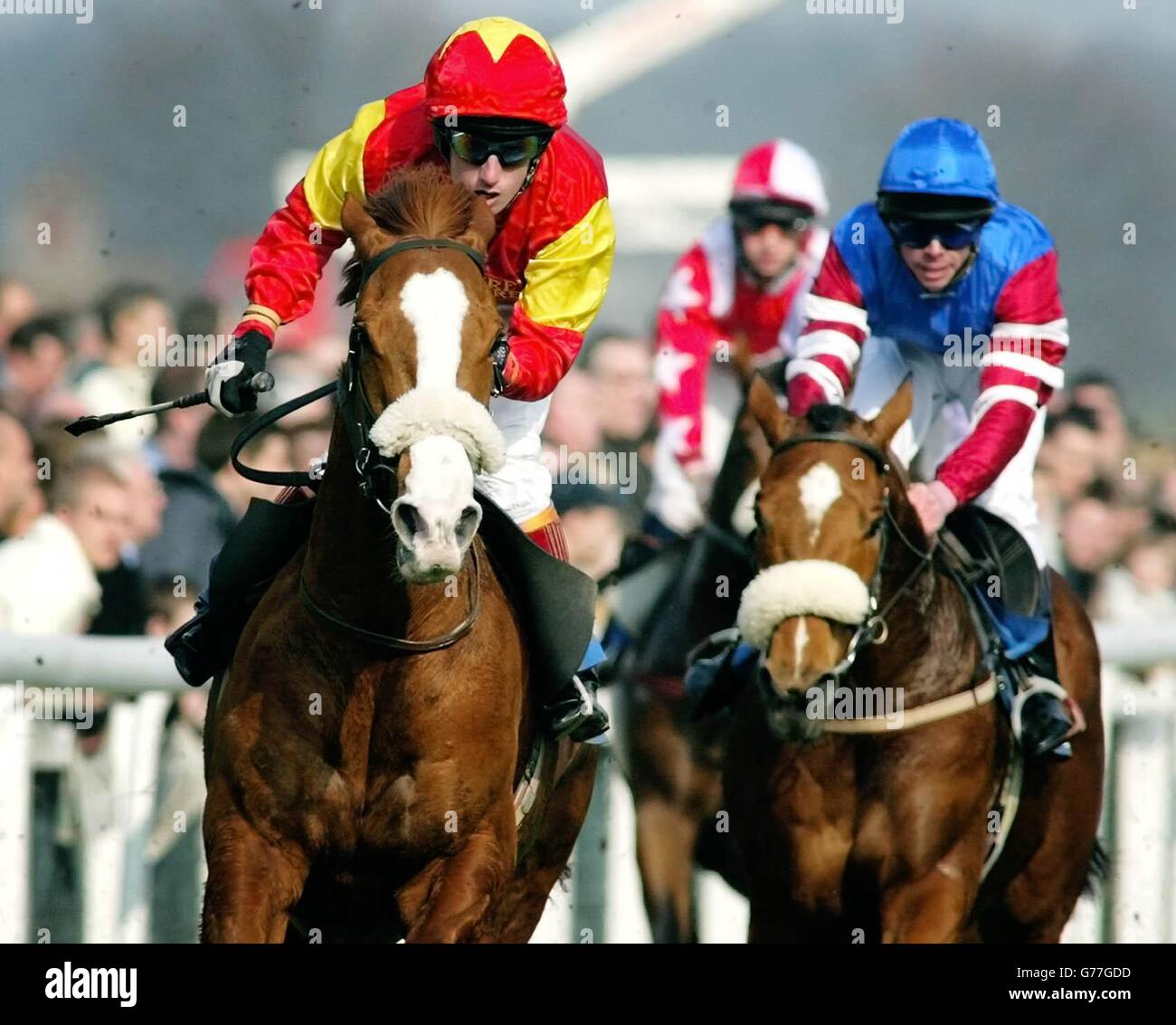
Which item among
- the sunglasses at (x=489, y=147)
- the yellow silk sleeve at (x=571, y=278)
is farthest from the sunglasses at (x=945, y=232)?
the sunglasses at (x=489, y=147)

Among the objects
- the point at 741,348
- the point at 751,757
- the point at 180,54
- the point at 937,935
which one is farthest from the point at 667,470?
the point at 180,54

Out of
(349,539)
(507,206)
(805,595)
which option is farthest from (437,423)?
(805,595)

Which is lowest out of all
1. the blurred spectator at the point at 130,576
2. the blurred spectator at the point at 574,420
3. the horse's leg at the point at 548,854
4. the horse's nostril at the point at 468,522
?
the horse's leg at the point at 548,854

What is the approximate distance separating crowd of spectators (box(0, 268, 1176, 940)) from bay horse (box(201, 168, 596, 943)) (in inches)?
72.5

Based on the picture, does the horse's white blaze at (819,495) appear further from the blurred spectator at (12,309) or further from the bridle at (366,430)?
the blurred spectator at (12,309)

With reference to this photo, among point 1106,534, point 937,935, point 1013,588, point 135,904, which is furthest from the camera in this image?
point 1106,534

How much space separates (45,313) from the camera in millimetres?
9141

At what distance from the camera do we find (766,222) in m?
8.13

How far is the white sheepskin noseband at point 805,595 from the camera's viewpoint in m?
5.51

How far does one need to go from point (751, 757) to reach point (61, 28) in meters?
14.3

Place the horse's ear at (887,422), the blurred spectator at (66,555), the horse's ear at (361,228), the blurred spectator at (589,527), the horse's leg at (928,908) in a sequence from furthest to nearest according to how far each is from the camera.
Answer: the blurred spectator at (589,527) → the blurred spectator at (66,555) → the horse's ear at (887,422) → the horse's leg at (928,908) → the horse's ear at (361,228)

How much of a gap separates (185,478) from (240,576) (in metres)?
2.89

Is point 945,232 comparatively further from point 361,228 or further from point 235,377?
point 235,377

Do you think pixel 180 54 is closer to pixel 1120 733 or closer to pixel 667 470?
pixel 667 470
